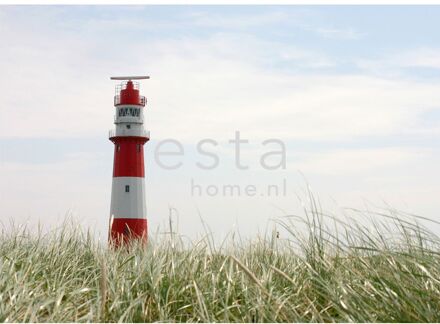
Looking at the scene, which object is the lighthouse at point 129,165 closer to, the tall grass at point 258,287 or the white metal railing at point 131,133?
the white metal railing at point 131,133

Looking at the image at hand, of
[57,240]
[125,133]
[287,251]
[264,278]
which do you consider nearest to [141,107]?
[125,133]

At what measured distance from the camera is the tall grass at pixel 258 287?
12.1ft

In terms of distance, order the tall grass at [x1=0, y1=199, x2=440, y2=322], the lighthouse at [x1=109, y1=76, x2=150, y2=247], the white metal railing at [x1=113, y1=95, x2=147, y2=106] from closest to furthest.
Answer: the tall grass at [x1=0, y1=199, x2=440, y2=322]
the lighthouse at [x1=109, y1=76, x2=150, y2=247]
the white metal railing at [x1=113, y1=95, x2=147, y2=106]

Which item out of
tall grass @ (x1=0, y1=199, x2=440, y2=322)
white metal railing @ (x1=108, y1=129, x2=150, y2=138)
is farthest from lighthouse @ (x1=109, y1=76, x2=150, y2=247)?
tall grass @ (x1=0, y1=199, x2=440, y2=322)

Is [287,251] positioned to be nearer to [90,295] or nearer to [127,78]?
[90,295]

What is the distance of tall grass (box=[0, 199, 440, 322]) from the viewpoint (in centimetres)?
369

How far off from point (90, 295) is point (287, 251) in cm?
202

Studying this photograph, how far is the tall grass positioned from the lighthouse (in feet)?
42.1

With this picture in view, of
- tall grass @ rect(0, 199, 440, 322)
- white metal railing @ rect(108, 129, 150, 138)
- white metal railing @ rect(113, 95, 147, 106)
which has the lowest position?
tall grass @ rect(0, 199, 440, 322)

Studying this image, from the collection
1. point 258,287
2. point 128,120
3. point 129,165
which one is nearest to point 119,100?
point 128,120

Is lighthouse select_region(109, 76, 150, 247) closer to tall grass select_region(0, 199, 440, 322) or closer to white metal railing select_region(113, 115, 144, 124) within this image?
white metal railing select_region(113, 115, 144, 124)

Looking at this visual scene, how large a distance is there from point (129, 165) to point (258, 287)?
15.3 metres

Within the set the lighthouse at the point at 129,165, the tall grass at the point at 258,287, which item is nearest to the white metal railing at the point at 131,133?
the lighthouse at the point at 129,165

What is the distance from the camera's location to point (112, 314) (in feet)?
13.5
